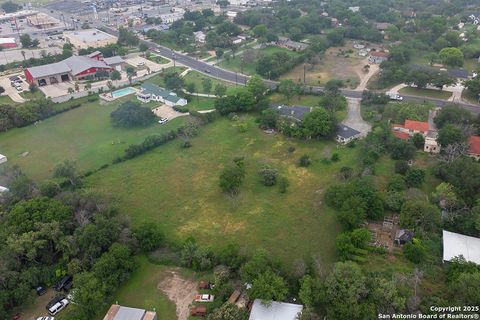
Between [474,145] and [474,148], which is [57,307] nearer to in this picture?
[474,148]

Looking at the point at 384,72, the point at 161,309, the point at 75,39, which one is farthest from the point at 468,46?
the point at 75,39

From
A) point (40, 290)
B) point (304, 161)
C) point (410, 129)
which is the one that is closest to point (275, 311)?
point (40, 290)

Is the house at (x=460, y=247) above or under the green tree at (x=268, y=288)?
under

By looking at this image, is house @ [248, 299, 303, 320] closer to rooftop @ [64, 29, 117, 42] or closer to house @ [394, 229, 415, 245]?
house @ [394, 229, 415, 245]

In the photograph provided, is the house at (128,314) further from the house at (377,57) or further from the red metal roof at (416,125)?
the house at (377,57)

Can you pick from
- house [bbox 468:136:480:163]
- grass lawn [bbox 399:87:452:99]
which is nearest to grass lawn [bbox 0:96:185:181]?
house [bbox 468:136:480:163]

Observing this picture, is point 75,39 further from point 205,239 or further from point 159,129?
point 205,239

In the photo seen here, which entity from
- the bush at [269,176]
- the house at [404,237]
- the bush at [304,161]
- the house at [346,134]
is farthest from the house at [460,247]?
the house at [346,134]
